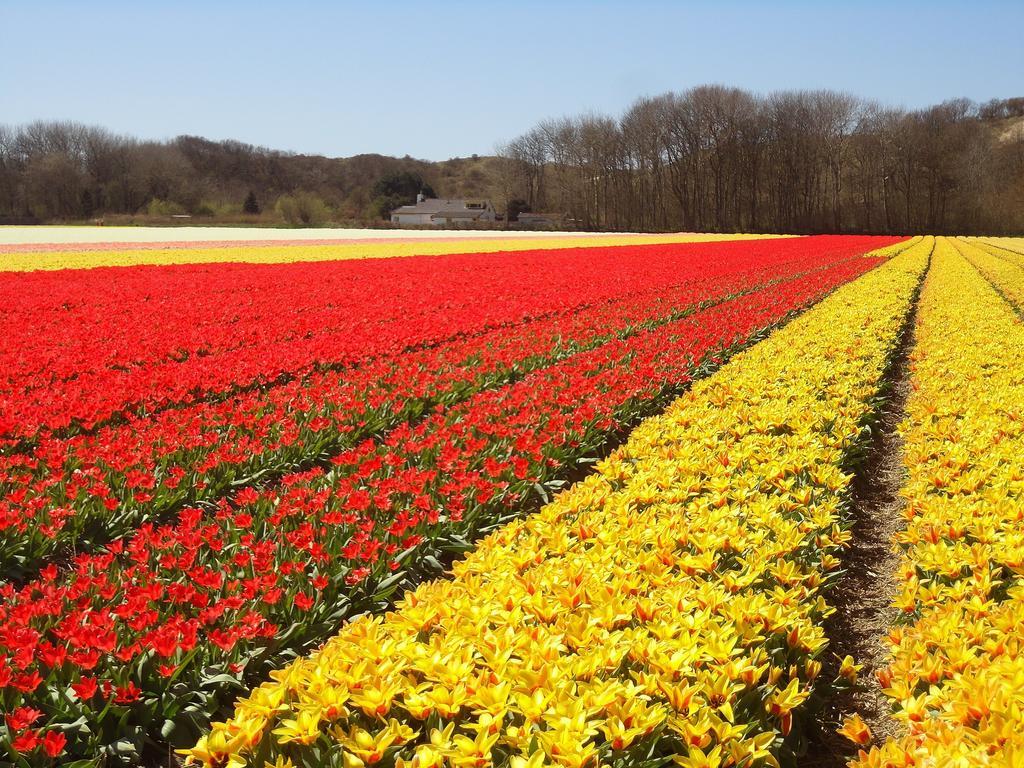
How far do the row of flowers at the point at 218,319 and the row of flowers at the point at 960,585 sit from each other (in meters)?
6.08

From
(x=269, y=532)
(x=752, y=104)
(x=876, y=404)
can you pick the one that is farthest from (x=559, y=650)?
(x=752, y=104)

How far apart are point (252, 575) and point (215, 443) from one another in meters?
2.40

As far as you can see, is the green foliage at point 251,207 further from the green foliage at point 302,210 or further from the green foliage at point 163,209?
the green foliage at point 302,210

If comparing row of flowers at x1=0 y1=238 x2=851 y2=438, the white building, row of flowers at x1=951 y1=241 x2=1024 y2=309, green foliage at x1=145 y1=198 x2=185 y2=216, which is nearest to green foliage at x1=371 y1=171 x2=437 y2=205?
the white building

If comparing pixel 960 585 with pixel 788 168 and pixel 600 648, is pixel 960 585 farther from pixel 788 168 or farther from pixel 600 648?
pixel 788 168

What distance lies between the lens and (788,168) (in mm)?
84125

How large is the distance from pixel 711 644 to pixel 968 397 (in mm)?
5871

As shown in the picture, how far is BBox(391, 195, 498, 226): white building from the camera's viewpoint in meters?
91.7

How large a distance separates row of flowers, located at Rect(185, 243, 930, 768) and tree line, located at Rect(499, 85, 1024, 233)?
82717 mm

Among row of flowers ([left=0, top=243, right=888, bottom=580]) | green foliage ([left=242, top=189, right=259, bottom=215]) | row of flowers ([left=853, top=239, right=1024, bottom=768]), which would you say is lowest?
row of flowers ([left=853, top=239, right=1024, bottom=768])

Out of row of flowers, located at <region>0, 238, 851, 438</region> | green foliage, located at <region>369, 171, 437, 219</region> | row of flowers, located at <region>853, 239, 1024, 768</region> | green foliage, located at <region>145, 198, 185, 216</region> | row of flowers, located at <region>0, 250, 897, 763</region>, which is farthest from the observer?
green foliage, located at <region>369, 171, 437, 219</region>

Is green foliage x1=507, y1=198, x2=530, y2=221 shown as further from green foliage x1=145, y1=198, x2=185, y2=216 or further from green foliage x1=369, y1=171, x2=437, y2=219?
green foliage x1=145, y1=198, x2=185, y2=216

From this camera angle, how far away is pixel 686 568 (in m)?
3.79

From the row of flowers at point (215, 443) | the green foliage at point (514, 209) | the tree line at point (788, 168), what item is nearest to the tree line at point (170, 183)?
the green foliage at point (514, 209)
